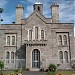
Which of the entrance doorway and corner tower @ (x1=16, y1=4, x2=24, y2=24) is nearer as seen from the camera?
the entrance doorway

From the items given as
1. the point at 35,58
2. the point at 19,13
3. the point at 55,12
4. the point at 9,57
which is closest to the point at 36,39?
the point at 35,58

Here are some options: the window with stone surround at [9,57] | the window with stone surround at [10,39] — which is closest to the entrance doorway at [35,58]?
the window with stone surround at [9,57]

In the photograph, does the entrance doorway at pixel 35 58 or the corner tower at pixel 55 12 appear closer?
the entrance doorway at pixel 35 58

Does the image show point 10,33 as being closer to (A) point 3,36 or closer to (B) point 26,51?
(A) point 3,36

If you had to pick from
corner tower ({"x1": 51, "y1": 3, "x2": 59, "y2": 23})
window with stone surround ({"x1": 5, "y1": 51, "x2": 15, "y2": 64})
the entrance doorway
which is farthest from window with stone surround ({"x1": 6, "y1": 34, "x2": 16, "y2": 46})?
corner tower ({"x1": 51, "y1": 3, "x2": 59, "y2": 23})

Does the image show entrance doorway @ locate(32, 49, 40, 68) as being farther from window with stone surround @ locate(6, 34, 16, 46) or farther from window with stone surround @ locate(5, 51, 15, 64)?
window with stone surround @ locate(6, 34, 16, 46)

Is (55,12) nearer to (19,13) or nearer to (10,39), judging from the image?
(19,13)

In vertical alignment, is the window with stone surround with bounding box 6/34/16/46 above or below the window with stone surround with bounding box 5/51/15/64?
above

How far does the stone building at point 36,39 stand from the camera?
1708 inches

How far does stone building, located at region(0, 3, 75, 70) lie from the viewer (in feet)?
142

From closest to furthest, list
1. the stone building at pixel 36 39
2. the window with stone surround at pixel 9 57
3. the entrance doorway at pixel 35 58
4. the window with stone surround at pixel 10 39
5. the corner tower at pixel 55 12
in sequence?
the entrance doorway at pixel 35 58, the stone building at pixel 36 39, the window with stone surround at pixel 9 57, the window with stone surround at pixel 10 39, the corner tower at pixel 55 12

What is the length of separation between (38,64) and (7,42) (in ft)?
26.9

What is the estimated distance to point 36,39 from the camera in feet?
143

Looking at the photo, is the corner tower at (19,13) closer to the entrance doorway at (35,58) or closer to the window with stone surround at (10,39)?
the window with stone surround at (10,39)
